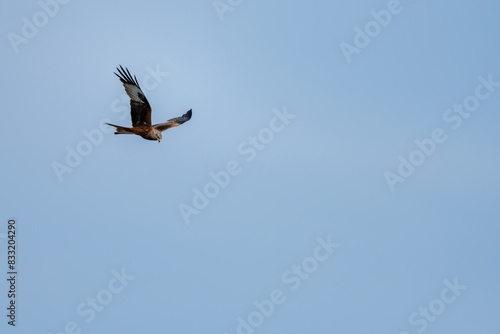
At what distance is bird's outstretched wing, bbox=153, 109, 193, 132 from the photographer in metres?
36.4

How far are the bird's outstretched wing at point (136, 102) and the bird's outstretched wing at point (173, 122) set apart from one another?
162 centimetres

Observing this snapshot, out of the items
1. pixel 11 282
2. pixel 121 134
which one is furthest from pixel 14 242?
pixel 121 134

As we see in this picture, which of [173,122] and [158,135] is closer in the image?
[158,135]

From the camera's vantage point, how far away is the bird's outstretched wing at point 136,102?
3338cm

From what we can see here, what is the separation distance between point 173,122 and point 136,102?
452 cm

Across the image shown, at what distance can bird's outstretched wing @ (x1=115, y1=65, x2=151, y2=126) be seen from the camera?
3338 cm

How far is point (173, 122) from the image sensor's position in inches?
1506

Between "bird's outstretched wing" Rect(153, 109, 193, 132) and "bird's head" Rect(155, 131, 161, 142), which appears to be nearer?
"bird's head" Rect(155, 131, 161, 142)

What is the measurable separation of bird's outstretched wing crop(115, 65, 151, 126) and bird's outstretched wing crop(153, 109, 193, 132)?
1.62m

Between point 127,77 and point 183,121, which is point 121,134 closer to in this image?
point 127,77

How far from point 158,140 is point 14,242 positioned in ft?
26.9

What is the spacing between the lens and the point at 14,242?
38.8m

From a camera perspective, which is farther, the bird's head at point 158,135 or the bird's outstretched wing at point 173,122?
the bird's outstretched wing at point 173,122

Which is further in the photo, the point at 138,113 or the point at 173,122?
the point at 173,122
